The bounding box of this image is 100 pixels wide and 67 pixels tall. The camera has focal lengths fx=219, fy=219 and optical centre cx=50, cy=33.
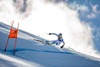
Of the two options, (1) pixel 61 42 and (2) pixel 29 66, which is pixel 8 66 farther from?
(1) pixel 61 42

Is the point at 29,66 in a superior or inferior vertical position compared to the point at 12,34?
inferior

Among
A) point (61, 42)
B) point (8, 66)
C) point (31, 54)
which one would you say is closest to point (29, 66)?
point (8, 66)

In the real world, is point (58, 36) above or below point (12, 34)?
above

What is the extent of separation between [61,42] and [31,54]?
1135cm

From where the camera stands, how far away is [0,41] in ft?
54.2

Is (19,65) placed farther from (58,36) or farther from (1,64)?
(58,36)

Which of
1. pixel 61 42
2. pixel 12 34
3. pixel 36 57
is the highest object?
pixel 61 42

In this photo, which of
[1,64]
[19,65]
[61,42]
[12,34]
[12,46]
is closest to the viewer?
[1,64]

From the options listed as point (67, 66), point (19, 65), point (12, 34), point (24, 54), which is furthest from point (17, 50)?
point (19, 65)

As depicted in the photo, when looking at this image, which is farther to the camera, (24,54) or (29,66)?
(24,54)

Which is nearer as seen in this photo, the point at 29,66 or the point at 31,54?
the point at 29,66

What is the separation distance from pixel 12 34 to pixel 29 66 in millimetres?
3360

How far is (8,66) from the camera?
9.82 meters

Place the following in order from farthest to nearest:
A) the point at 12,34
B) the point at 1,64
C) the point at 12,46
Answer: the point at 12,46
the point at 12,34
the point at 1,64
